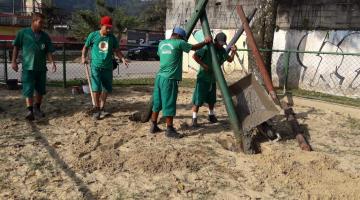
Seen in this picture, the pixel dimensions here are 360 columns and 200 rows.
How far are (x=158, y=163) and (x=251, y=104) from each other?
1991 millimetres

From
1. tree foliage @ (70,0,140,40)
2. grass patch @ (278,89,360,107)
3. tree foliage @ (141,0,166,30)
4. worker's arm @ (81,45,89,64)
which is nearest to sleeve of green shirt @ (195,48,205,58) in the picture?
worker's arm @ (81,45,89,64)

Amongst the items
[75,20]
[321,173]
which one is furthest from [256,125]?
[75,20]

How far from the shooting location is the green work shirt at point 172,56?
643 centimetres

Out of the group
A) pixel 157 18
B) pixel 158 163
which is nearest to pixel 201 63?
pixel 158 163

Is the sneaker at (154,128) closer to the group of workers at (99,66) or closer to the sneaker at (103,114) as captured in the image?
the group of workers at (99,66)

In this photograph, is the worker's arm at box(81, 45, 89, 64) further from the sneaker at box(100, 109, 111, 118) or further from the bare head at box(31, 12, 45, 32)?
the sneaker at box(100, 109, 111, 118)

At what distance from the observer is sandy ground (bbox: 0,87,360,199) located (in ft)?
15.8

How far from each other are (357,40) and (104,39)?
685 centimetres

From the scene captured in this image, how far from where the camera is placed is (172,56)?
646cm

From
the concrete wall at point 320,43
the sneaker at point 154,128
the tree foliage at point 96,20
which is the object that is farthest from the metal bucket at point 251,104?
the tree foliage at point 96,20

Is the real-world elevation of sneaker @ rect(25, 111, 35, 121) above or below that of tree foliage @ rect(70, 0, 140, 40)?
below

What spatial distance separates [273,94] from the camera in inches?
280

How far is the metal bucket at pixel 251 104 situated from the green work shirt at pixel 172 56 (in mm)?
1095

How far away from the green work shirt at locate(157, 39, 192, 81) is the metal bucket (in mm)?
1095
